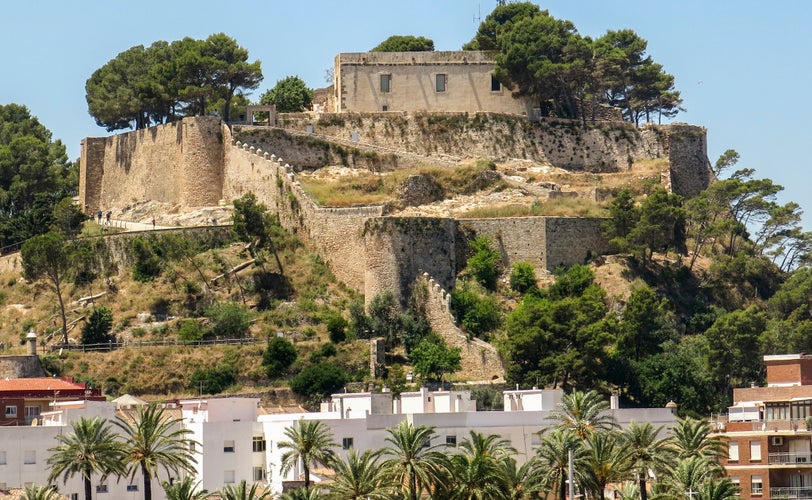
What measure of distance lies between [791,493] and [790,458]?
1.15 meters

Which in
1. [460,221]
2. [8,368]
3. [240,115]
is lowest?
[8,368]

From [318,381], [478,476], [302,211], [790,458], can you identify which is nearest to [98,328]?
[318,381]

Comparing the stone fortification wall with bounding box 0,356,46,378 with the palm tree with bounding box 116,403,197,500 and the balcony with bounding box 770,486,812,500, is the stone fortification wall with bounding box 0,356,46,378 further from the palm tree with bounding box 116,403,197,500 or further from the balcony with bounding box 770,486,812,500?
the balcony with bounding box 770,486,812,500

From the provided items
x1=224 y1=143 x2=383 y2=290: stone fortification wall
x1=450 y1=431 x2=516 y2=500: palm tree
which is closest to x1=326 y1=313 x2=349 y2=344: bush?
x1=224 y1=143 x2=383 y2=290: stone fortification wall

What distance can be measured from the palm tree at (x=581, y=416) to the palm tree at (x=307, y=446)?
7.07 meters

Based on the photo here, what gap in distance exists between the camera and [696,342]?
85062 mm

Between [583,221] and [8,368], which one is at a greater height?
[583,221]

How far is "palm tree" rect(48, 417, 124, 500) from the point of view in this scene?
58875mm

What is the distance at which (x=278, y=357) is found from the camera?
81750 mm

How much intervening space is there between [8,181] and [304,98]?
1496 centimetres

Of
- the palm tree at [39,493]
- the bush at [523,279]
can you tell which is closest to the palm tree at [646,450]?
the palm tree at [39,493]

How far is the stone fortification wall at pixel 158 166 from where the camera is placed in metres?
96.6

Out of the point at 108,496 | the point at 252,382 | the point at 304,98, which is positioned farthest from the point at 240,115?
the point at 108,496

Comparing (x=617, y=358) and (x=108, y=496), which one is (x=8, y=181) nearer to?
(x=617, y=358)
